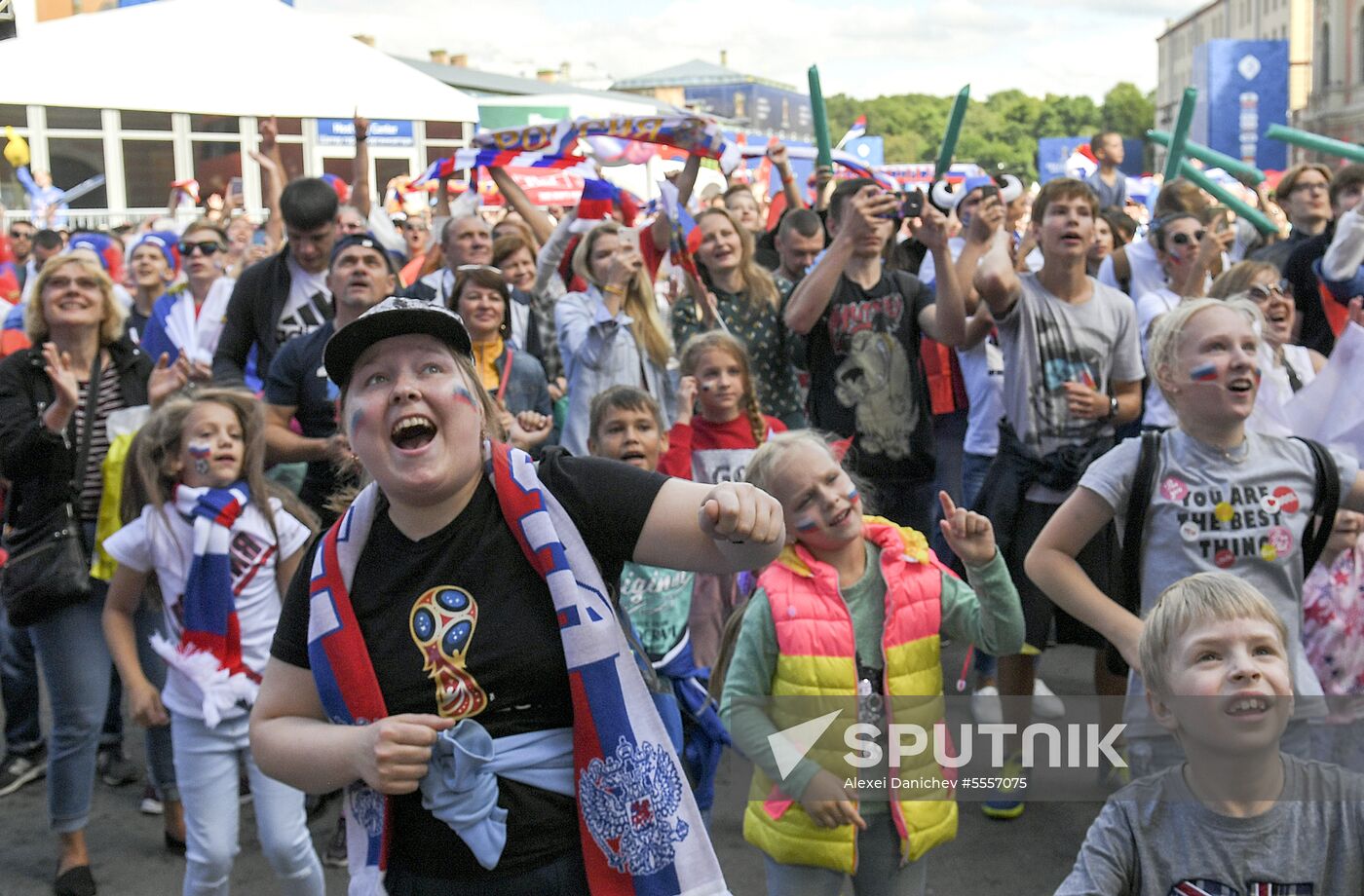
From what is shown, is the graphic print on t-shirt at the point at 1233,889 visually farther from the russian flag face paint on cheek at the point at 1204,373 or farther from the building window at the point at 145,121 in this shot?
the building window at the point at 145,121

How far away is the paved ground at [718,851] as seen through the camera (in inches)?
179

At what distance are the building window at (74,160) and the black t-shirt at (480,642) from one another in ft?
98.5

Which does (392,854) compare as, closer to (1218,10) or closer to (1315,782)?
(1315,782)

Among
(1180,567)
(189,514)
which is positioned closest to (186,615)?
(189,514)

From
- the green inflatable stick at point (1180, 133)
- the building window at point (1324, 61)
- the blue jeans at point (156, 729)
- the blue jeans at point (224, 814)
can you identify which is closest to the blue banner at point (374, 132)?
the green inflatable stick at point (1180, 133)

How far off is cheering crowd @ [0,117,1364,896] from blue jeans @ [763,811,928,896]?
0.5 inches

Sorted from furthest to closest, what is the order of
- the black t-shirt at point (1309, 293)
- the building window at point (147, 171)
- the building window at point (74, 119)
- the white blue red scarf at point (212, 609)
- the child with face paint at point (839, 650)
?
the building window at point (147, 171)
the building window at point (74, 119)
the black t-shirt at point (1309, 293)
the white blue red scarf at point (212, 609)
the child with face paint at point (839, 650)

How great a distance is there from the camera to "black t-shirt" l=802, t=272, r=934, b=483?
5.71 metres

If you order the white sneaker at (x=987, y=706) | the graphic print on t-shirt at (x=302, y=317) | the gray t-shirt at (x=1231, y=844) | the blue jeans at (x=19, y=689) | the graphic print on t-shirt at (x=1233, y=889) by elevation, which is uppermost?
the graphic print on t-shirt at (x=302, y=317)

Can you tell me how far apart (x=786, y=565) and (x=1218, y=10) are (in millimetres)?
118438

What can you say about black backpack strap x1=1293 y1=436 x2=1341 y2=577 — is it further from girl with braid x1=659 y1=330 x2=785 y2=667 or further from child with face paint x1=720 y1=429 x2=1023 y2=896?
girl with braid x1=659 y1=330 x2=785 y2=667

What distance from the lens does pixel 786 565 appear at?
3.46 metres

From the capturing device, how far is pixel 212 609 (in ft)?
13.5

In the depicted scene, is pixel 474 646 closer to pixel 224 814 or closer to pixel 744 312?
pixel 224 814
